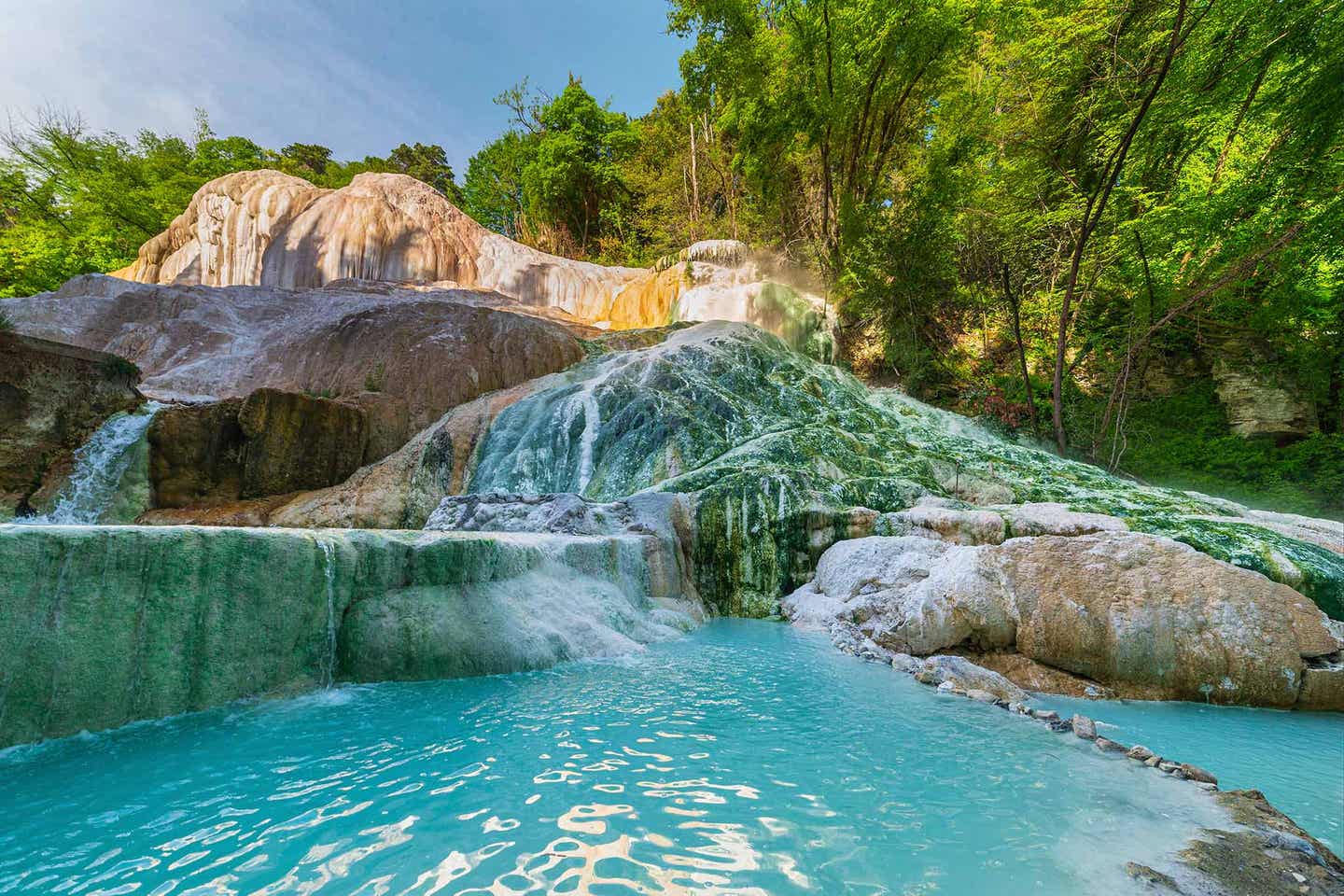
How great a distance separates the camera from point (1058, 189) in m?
12.5

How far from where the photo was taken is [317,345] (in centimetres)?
1328

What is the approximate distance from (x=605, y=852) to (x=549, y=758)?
0.88m

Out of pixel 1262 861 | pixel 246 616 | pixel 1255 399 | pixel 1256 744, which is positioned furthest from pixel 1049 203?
pixel 246 616

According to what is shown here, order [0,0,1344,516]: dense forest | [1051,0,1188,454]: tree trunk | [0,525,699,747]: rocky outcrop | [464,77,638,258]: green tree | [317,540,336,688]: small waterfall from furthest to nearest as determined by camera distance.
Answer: [464,77,638,258]: green tree, [0,0,1344,516]: dense forest, [1051,0,1188,454]: tree trunk, [317,540,336,688]: small waterfall, [0,525,699,747]: rocky outcrop

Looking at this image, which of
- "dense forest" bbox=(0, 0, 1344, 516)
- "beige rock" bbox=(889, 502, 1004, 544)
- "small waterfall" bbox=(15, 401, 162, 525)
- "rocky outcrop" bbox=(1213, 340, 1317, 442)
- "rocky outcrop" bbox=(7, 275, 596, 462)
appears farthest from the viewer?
"rocky outcrop" bbox=(7, 275, 596, 462)

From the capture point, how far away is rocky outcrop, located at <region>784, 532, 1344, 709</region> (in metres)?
4.37

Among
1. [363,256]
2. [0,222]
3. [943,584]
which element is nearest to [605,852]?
[943,584]

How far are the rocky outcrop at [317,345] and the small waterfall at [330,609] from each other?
7.73 m

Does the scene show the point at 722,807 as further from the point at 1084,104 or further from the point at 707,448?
the point at 1084,104

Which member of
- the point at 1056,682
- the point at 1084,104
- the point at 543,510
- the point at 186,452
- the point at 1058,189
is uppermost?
the point at 1084,104

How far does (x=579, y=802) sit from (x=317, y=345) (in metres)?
14.5

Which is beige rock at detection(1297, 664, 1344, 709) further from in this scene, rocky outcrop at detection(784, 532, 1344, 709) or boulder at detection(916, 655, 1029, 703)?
boulder at detection(916, 655, 1029, 703)

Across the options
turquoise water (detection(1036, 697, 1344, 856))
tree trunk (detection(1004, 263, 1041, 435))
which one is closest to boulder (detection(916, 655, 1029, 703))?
turquoise water (detection(1036, 697, 1344, 856))

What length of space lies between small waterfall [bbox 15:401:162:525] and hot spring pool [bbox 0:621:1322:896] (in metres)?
8.03
